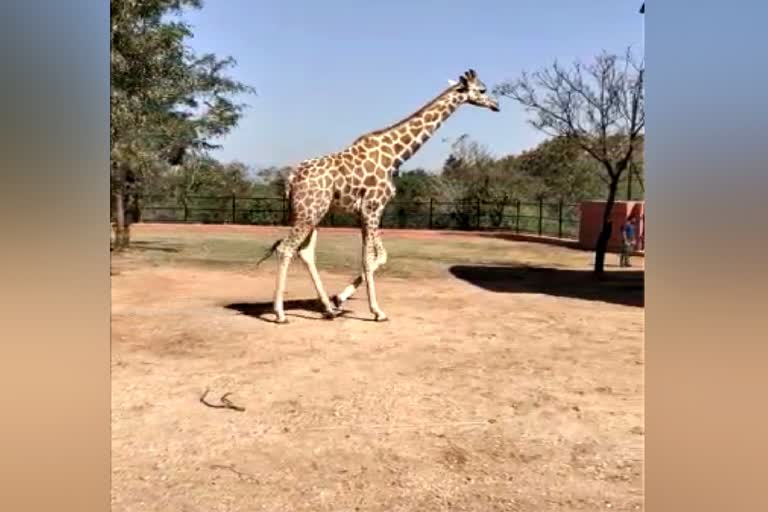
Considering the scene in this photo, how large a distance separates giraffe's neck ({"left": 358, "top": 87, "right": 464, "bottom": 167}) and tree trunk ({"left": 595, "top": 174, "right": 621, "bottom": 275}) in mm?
579

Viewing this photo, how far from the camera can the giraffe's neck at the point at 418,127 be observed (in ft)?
7.30

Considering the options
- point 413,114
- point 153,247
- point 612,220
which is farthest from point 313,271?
point 612,220

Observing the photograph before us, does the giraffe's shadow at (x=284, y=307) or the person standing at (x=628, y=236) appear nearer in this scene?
the person standing at (x=628, y=236)

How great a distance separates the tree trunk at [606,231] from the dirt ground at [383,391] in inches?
2.4

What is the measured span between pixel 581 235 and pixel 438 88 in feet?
2.42

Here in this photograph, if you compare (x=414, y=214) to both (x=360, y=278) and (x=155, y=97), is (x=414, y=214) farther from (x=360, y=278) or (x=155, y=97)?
(x=155, y=97)

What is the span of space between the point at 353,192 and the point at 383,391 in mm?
776

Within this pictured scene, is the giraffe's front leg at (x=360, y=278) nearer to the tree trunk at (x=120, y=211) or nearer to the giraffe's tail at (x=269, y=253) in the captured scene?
the giraffe's tail at (x=269, y=253)

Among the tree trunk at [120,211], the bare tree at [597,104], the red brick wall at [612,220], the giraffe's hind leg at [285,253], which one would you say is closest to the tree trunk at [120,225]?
the tree trunk at [120,211]

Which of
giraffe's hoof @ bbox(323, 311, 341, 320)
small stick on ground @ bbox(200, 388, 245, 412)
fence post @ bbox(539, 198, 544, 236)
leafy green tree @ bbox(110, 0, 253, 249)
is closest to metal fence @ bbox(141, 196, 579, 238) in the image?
fence post @ bbox(539, 198, 544, 236)

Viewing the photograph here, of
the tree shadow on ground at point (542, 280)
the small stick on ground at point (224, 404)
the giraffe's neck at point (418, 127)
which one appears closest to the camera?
the small stick on ground at point (224, 404)

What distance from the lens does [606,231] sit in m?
2.33
